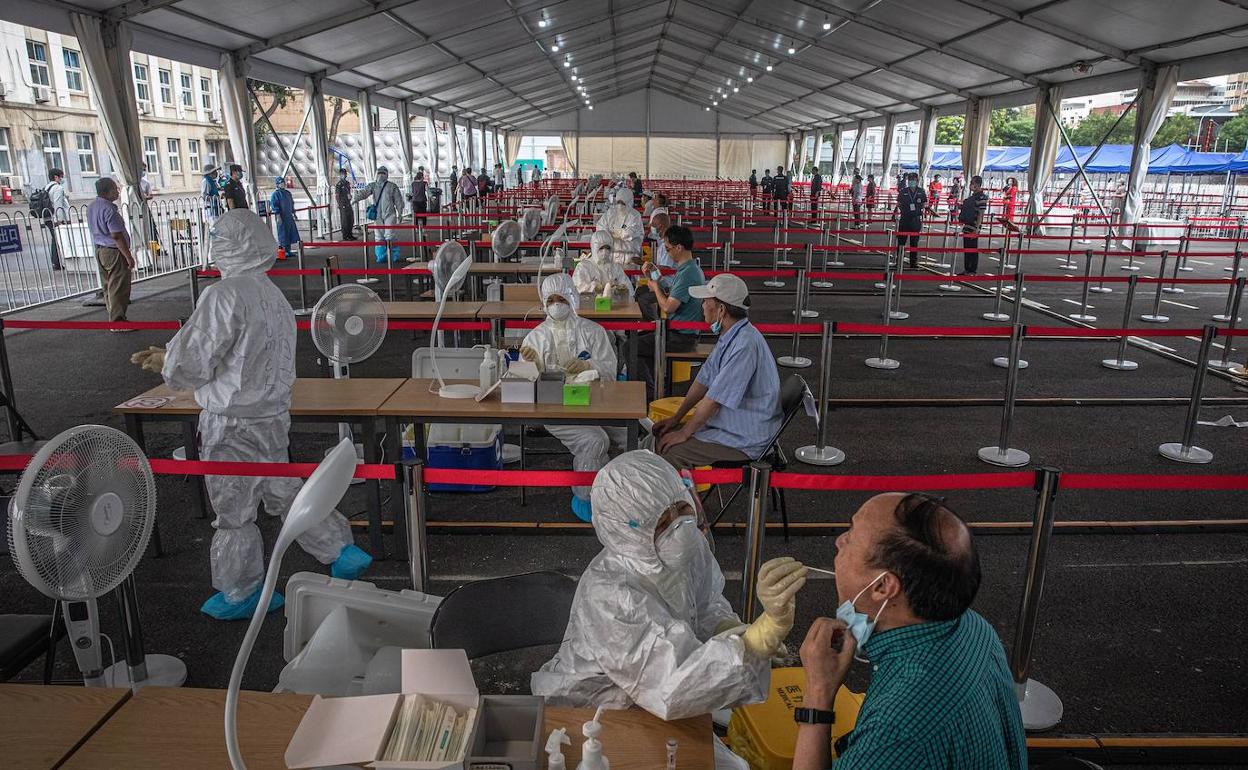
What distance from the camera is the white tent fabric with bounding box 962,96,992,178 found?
74.2 ft

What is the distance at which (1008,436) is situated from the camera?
624 cm

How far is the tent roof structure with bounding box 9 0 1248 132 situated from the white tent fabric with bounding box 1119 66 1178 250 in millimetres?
279

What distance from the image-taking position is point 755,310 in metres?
12.8

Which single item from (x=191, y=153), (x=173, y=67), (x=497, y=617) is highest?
(x=173, y=67)

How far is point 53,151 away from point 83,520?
3341cm

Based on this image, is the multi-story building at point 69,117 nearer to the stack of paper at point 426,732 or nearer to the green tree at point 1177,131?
the stack of paper at point 426,732

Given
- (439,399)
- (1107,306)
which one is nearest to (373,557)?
(439,399)

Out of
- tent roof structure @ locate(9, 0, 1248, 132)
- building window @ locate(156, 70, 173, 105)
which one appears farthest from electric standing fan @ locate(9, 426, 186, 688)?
building window @ locate(156, 70, 173, 105)

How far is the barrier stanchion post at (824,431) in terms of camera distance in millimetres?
5727

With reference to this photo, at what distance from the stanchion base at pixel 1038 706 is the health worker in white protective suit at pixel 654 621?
5.66 ft

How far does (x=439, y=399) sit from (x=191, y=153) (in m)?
39.0

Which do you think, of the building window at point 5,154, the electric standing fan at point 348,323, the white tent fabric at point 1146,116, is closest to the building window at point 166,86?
the building window at point 5,154

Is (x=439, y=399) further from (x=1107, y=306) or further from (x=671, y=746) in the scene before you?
(x=1107, y=306)

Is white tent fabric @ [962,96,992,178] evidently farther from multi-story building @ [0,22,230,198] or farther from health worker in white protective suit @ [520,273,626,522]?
multi-story building @ [0,22,230,198]
